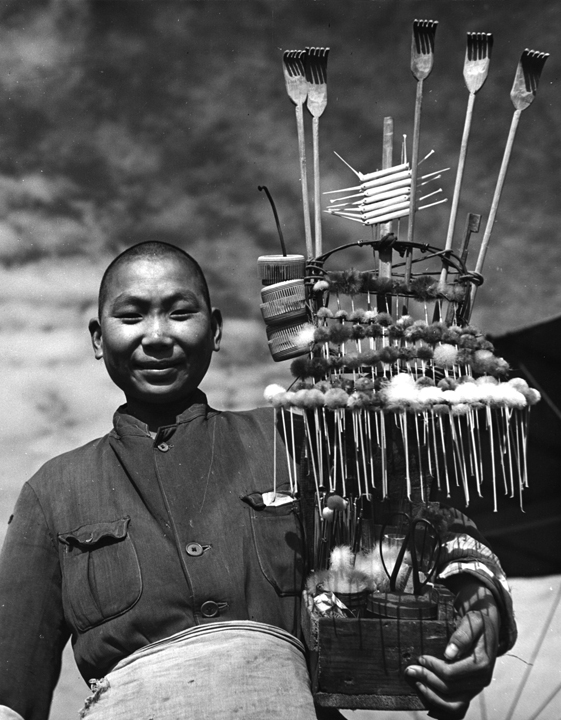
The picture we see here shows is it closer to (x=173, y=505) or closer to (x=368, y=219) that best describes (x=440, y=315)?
(x=368, y=219)

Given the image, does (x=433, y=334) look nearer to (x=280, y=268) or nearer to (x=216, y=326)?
(x=280, y=268)

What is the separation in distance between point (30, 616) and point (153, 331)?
0.97 m

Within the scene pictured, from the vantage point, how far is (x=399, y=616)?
1.94 metres

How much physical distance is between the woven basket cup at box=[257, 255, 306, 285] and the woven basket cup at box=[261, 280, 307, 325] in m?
0.04

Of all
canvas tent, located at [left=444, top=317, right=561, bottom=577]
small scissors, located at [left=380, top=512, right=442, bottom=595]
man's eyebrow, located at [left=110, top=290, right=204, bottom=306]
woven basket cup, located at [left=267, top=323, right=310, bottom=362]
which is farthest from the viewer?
canvas tent, located at [left=444, top=317, right=561, bottom=577]

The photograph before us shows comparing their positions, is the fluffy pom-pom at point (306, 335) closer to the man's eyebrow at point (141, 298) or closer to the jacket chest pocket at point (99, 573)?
the man's eyebrow at point (141, 298)

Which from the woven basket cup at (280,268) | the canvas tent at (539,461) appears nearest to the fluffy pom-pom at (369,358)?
the woven basket cup at (280,268)

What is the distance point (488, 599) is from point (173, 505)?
967 millimetres

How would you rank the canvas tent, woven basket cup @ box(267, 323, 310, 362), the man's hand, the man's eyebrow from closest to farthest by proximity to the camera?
1. the man's hand
2. woven basket cup @ box(267, 323, 310, 362)
3. the man's eyebrow
4. the canvas tent

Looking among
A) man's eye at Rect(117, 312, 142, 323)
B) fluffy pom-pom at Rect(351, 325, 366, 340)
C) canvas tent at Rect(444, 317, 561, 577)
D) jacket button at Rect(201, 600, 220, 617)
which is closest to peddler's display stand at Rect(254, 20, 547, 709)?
fluffy pom-pom at Rect(351, 325, 366, 340)

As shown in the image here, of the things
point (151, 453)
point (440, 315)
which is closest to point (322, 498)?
point (151, 453)

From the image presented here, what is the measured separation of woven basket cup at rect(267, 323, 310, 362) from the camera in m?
A: 2.21

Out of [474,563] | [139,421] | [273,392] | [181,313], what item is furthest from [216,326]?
[474,563]

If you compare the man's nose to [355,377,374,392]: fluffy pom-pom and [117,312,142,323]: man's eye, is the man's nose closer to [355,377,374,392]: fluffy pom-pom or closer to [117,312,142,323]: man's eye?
[117,312,142,323]: man's eye
